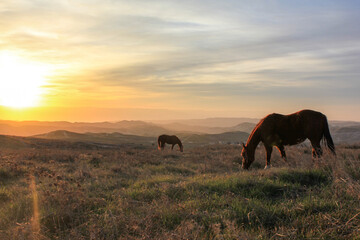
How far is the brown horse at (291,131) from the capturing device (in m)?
9.31

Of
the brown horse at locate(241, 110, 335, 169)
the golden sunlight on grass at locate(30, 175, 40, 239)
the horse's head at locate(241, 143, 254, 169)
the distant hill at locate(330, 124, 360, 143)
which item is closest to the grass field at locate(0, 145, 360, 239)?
the golden sunlight on grass at locate(30, 175, 40, 239)

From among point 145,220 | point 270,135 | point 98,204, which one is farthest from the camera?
point 270,135

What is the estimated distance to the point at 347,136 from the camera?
8056cm

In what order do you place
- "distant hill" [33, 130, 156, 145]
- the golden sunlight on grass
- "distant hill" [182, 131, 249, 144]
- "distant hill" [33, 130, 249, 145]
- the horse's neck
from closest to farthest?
the golden sunlight on grass → the horse's neck → "distant hill" [33, 130, 156, 145] → "distant hill" [33, 130, 249, 145] → "distant hill" [182, 131, 249, 144]

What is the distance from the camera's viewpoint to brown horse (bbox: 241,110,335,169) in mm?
9312

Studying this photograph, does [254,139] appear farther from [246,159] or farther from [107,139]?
[107,139]

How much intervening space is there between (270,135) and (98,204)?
24.6 ft

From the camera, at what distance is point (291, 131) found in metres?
9.77

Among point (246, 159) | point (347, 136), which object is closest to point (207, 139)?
point (347, 136)

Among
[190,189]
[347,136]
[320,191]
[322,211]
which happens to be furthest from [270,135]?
[347,136]

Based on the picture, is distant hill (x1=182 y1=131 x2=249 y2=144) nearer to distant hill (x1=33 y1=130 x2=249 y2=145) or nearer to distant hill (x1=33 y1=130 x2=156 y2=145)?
distant hill (x1=33 y1=130 x2=249 y2=145)

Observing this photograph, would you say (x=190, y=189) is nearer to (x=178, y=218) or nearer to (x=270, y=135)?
(x=178, y=218)

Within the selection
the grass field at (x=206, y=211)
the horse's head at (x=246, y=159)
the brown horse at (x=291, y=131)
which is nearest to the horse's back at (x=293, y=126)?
the brown horse at (x=291, y=131)

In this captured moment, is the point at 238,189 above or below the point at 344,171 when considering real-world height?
below
